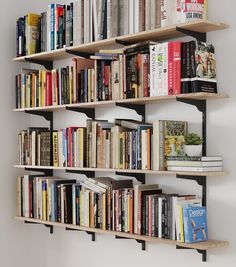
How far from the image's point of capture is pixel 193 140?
282 cm

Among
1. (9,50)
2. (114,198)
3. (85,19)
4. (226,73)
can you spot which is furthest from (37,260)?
(226,73)

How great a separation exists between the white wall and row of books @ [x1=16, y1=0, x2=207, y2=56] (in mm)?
179

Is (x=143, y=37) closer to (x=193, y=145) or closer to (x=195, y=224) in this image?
(x=193, y=145)

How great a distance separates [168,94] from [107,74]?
0.49 metres

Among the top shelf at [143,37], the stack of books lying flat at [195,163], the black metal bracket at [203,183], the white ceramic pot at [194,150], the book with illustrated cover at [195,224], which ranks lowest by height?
the book with illustrated cover at [195,224]

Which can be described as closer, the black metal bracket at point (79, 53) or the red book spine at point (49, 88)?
the black metal bracket at point (79, 53)

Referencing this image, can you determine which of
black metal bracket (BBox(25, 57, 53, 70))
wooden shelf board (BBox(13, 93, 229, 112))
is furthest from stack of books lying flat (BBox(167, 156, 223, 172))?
black metal bracket (BBox(25, 57, 53, 70))

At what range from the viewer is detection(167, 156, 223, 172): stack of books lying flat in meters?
2.71

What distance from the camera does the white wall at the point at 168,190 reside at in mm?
2812

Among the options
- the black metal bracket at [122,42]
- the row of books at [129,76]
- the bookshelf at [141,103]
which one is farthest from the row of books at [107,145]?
the black metal bracket at [122,42]

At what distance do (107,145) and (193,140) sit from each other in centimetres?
57

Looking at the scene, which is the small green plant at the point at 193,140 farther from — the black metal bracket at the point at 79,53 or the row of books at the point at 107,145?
the black metal bracket at the point at 79,53

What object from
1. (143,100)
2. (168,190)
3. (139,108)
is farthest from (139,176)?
(143,100)

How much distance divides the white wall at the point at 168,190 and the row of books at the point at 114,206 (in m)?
0.10
